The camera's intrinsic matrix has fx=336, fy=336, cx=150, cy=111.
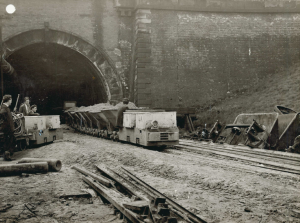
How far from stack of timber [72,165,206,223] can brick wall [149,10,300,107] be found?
14.0 meters

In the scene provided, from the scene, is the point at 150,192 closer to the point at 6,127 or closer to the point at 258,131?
the point at 6,127

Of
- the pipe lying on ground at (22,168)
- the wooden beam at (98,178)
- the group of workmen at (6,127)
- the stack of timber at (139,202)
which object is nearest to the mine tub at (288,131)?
the stack of timber at (139,202)

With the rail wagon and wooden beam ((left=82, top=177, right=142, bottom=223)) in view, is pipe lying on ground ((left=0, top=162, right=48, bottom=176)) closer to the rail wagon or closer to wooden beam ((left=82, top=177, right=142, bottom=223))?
wooden beam ((left=82, top=177, right=142, bottom=223))

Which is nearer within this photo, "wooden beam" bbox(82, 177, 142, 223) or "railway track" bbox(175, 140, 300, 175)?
"wooden beam" bbox(82, 177, 142, 223)

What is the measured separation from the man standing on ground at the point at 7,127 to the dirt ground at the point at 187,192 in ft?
6.62

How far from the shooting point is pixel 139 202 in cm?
429

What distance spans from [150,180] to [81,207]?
193 cm

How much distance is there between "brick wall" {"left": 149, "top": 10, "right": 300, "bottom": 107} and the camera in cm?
2008

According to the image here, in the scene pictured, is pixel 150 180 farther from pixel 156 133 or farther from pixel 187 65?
pixel 187 65

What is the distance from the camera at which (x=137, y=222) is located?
3662mm

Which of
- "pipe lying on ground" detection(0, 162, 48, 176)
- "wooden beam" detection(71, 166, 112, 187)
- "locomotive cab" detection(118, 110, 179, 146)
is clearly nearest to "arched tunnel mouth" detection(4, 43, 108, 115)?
"locomotive cab" detection(118, 110, 179, 146)

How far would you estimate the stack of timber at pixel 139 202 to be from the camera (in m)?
3.78

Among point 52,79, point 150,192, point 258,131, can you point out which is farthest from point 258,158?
point 52,79

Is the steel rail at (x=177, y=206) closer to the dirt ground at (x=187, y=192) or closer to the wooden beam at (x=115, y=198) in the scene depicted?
the dirt ground at (x=187, y=192)
